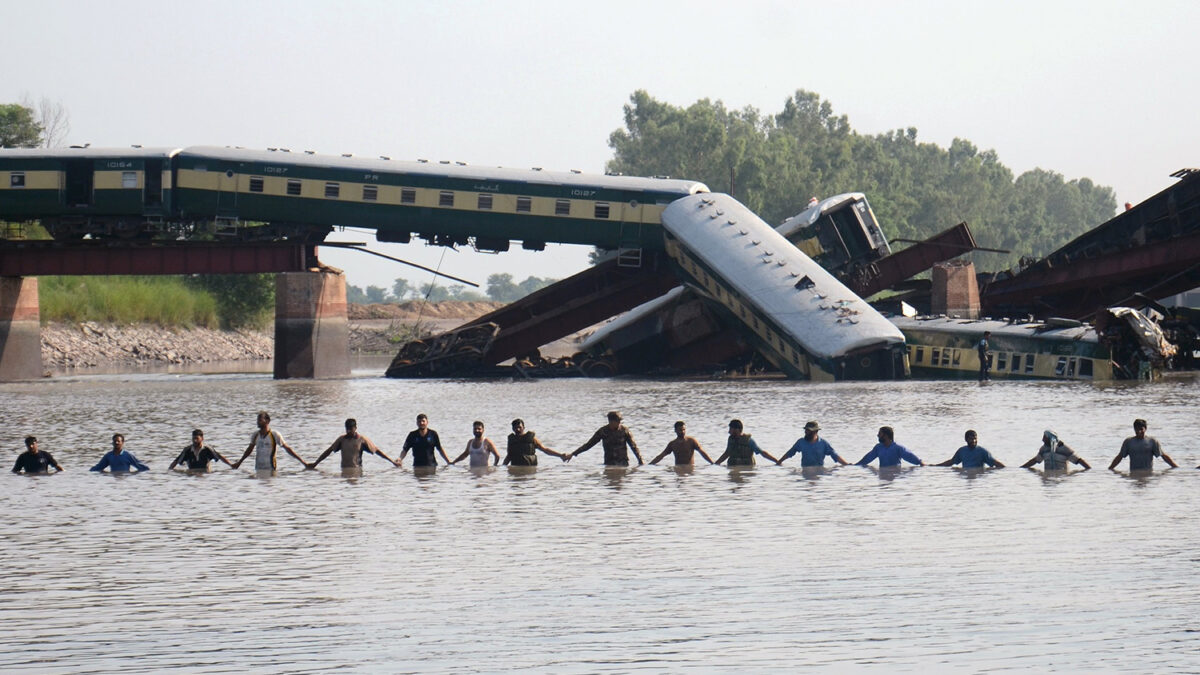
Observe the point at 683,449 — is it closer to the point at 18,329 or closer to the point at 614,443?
the point at 614,443

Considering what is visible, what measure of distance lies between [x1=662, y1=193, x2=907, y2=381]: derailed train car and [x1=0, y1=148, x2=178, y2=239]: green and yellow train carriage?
60.6ft

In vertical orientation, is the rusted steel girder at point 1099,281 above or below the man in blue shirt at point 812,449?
above

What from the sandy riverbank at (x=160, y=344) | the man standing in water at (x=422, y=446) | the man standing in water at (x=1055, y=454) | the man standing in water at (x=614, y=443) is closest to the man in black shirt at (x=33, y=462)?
the man standing in water at (x=422, y=446)

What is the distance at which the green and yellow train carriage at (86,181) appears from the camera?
55.8 metres

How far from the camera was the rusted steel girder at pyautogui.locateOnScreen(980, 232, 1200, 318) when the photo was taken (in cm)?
5359

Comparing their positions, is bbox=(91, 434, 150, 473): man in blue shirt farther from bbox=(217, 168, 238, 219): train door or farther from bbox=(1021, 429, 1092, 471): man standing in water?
bbox=(217, 168, 238, 219): train door

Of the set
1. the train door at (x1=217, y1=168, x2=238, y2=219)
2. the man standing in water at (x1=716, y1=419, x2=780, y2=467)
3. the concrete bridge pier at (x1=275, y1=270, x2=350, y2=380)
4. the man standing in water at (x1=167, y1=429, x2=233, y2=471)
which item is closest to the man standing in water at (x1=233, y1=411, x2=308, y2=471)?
the man standing in water at (x1=167, y1=429, x2=233, y2=471)

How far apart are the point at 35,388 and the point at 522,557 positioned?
41764mm

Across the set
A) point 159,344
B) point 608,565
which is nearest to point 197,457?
point 608,565

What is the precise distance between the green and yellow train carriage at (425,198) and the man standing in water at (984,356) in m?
12.0

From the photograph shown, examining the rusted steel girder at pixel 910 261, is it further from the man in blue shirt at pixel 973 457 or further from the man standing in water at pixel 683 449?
the man standing in water at pixel 683 449

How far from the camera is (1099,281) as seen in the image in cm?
5712

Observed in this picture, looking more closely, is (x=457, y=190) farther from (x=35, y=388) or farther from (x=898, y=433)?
(x=898, y=433)

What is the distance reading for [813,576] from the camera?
17.0 metres
